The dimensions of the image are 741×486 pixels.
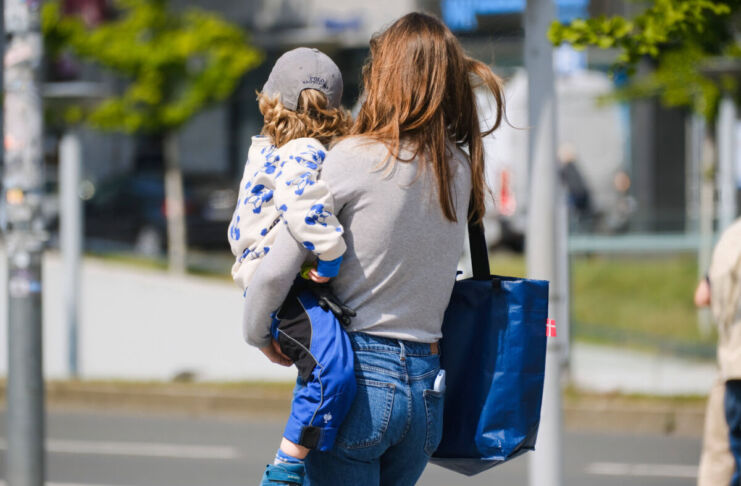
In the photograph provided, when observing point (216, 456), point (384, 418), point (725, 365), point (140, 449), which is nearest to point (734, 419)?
point (725, 365)

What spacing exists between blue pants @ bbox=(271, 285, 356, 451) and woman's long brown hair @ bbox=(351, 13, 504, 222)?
390 mm

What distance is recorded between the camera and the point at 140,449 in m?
7.95

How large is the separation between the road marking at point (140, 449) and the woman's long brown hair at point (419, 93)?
17.8ft

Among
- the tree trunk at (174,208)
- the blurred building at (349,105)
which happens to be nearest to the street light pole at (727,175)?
the blurred building at (349,105)

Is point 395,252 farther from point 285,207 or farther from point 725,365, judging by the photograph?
point 725,365

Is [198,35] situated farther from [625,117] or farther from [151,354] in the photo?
[625,117]

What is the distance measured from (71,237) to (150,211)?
719 centimetres

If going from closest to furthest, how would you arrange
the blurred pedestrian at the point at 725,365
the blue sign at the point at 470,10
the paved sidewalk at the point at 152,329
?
1. the blurred pedestrian at the point at 725,365
2. the blue sign at the point at 470,10
3. the paved sidewalk at the point at 152,329

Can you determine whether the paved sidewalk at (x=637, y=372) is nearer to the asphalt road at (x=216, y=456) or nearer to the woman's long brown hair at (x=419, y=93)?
the asphalt road at (x=216, y=456)

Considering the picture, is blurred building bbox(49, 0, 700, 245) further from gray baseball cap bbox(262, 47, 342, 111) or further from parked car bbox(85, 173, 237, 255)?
gray baseball cap bbox(262, 47, 342, 111)

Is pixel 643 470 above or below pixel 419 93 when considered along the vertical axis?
below

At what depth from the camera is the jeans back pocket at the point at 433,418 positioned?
2.57 meters

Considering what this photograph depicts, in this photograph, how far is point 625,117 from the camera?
22.1 m

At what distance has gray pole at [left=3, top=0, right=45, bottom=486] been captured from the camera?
16.4 feet
